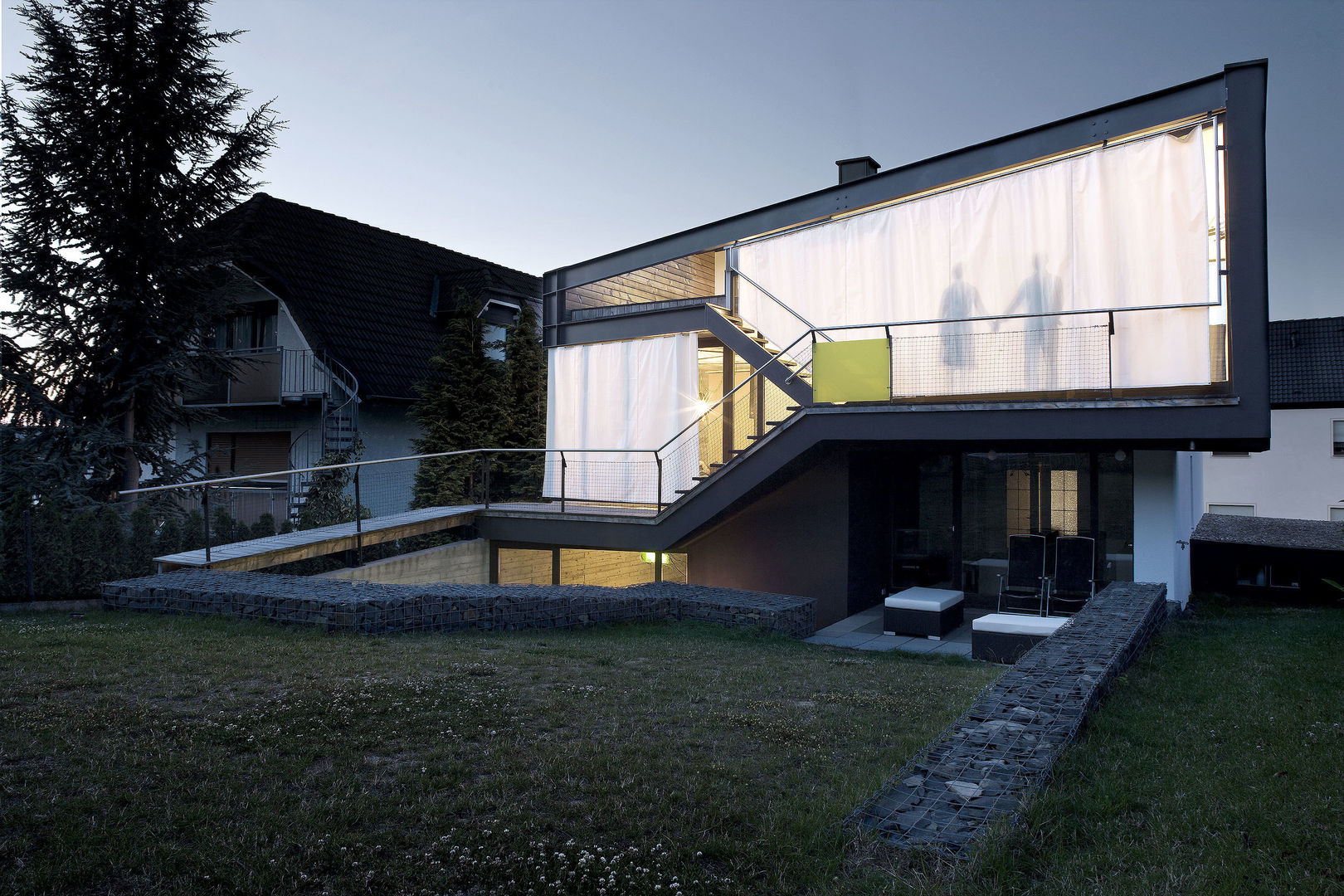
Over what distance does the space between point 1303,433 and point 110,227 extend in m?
36.3

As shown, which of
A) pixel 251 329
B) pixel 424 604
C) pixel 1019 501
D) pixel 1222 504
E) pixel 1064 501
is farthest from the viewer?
pixel 1222 504

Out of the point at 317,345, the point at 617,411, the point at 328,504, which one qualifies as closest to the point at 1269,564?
the point at 617,411

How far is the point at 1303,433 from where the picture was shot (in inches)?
1230

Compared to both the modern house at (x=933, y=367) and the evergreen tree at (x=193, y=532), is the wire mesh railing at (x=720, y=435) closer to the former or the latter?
the modern house at (x=933, y=367)

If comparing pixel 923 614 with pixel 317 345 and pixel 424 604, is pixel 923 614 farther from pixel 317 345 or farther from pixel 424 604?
pixel 317 345

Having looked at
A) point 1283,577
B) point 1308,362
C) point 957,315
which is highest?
point 1308,362

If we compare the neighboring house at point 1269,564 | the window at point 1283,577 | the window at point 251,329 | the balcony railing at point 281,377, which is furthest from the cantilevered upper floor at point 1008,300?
the window at point 1283,577

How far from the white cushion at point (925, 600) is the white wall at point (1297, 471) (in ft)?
82.3

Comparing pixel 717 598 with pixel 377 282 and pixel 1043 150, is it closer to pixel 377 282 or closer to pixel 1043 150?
pixel 1043 150

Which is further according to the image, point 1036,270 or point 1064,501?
point 1064,501

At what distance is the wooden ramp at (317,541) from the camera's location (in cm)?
1052

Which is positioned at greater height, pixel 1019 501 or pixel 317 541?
pixel 1019 501

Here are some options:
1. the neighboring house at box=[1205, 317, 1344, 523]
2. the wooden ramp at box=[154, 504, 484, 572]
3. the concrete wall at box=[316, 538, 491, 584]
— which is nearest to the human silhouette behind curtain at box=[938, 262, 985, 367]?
the concrete wall at box=[316, 538, 491, 584]

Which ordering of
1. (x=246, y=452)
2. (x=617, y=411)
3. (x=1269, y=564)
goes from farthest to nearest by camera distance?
(x=246, y=452) < (x=1269, y=564) < (x=617, y=411)
